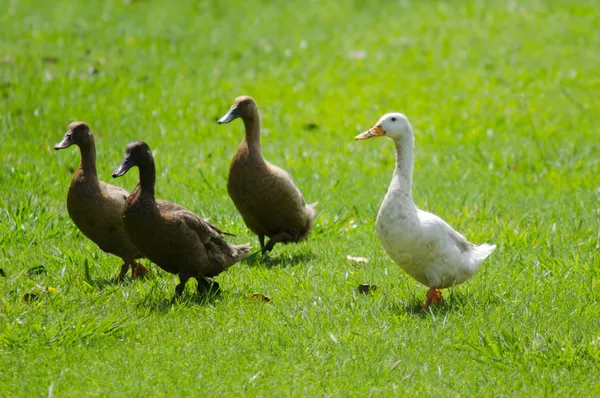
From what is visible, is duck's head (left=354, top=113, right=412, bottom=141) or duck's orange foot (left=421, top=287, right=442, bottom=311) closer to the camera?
duck's orange foot (left=421, top=287, right=442, bottom=311)

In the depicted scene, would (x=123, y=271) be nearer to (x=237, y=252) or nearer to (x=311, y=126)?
(x=237, y=252)

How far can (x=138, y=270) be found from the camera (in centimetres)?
605

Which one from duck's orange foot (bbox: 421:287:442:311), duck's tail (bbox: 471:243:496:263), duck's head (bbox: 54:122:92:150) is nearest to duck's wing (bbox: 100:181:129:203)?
duck's head (bbox: 54:122:92:150)

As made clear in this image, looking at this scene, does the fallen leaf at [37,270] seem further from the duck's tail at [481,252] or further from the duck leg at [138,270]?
the duck's tail at [481,252]

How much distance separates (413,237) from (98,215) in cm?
199

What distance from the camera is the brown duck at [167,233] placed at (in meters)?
5.40

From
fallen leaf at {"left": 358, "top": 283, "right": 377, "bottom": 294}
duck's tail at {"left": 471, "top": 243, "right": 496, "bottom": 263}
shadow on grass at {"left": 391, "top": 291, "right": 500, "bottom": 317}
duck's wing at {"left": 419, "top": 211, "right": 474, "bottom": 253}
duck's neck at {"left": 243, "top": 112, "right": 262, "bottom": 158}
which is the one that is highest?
duck's neck at {"left": 243, "top": 112, "right": 262, "bottom": 158}

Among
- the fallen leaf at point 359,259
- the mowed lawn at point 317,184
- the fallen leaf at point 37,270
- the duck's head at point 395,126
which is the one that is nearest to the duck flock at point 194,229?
the duck's head at point 395,126

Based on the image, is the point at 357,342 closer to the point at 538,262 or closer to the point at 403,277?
the point at 403,277

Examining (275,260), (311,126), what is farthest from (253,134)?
(311,126)

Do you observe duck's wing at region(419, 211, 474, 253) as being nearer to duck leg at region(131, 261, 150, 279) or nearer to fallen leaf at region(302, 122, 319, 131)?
duck leg at region(131, 261, 150, 279)

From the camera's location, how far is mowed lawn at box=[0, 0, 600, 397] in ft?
15.2

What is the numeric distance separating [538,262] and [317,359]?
7.35 ft

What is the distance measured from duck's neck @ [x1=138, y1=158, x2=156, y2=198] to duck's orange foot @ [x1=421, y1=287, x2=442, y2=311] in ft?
5.66
